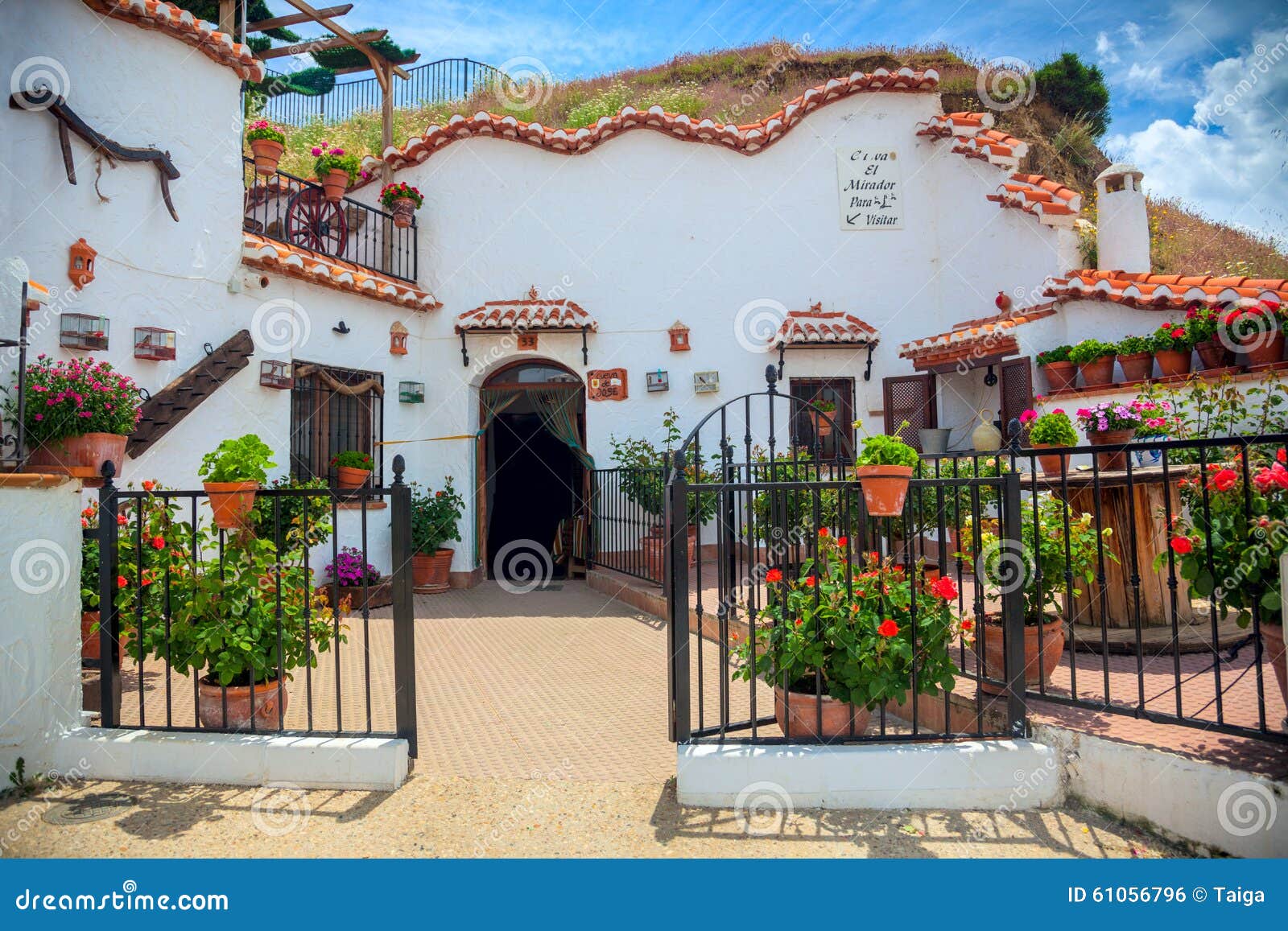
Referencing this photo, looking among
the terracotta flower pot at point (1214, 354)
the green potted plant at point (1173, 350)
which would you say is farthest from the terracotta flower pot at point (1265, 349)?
the green potted plant at point (1173, 350)

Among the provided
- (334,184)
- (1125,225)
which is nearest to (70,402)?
(334,184)

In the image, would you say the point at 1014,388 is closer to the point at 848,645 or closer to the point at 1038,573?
the point at 1038,573

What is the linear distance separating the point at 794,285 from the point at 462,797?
25.5 feet

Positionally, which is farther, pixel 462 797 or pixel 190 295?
pixel 190 295

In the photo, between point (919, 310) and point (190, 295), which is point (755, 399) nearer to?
point (919, 310)

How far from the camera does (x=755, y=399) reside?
9.32 m

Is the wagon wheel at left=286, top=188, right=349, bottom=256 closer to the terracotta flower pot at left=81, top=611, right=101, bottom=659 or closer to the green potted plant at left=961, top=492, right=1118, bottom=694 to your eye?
the terracotta flower pot at left=81, top=611, right=101, bottom=659

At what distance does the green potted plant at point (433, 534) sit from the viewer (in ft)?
29.4

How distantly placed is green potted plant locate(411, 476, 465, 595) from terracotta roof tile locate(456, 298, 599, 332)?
2.02m

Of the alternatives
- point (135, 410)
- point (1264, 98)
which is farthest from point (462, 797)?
point (1264, 98)

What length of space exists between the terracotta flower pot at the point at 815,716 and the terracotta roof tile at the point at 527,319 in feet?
21.8

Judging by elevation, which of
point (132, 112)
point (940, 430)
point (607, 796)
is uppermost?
point (132, 112)

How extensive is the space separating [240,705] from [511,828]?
1552mm

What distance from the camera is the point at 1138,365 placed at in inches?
254
